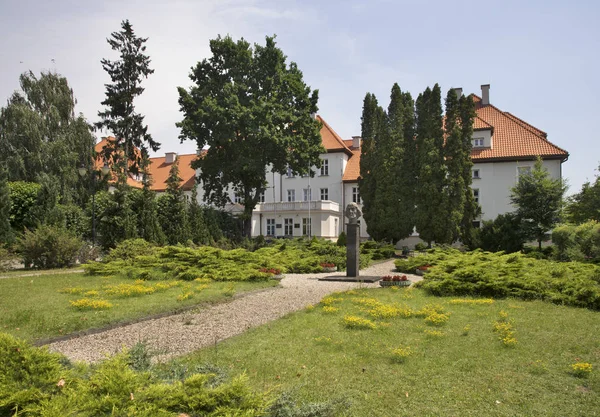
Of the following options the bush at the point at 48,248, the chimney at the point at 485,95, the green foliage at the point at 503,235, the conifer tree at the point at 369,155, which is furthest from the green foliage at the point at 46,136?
the chimney at the point at 485,95

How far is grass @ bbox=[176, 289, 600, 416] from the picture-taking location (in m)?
4.77

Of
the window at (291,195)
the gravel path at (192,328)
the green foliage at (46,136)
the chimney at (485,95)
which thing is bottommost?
the gravel path at (192,328)

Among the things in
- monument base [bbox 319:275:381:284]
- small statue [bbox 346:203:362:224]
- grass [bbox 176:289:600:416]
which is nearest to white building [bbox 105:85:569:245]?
small statue [bbox 346:203:362:224]

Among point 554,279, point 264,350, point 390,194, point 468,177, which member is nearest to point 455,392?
point 264,350

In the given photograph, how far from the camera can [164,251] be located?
1897cm

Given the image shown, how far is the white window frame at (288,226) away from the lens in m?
49.0

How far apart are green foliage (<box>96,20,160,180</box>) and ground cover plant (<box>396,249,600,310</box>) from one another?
1281 inches

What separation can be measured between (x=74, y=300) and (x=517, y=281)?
1095 cm

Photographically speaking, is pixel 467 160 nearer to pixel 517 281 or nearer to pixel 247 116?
pixel 247 116

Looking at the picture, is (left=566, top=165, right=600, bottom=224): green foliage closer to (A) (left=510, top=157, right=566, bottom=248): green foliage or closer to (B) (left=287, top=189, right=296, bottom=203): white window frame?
(A) (left=510, top=157, right=566, bottom=248): green foliage

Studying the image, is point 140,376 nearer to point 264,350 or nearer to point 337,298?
point 264,350

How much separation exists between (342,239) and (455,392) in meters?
24.4

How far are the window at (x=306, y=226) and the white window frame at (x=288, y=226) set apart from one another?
138 centimetres

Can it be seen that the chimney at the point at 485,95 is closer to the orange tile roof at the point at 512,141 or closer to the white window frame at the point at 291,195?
the orange tile roof at the point at 512,141
